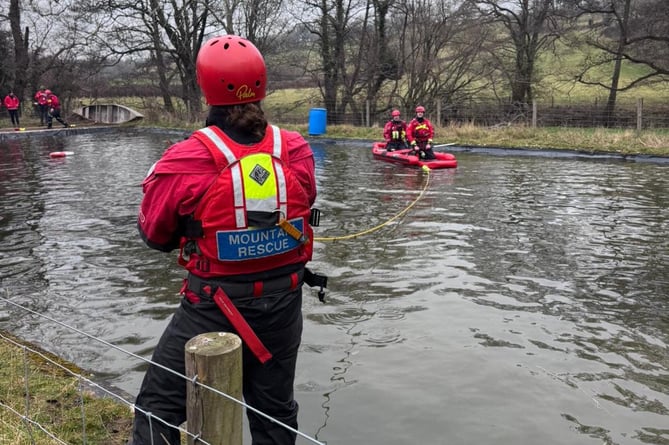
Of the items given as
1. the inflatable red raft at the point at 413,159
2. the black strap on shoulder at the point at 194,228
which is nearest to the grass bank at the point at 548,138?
the inflatable red raft at the point at 413,159

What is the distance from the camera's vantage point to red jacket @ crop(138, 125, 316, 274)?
238 centimetres


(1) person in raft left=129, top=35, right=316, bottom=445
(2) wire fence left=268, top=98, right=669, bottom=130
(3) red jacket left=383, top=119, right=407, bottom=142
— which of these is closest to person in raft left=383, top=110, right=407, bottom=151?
(3) red jacket left=383, top=119, right=407, bottom=142

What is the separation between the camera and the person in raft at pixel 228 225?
94.5 inches

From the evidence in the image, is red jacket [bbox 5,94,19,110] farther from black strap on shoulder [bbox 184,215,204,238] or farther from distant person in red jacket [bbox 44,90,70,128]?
black strap on shoulder [bbox 184,215,204,238]

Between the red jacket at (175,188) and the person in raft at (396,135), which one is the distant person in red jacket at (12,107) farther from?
the red jacket at (175,188)

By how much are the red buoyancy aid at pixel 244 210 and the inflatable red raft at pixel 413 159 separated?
39.3 ft

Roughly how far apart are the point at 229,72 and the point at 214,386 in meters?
1.23

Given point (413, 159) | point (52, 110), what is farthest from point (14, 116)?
point (413, 159)

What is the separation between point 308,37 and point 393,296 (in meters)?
23.8

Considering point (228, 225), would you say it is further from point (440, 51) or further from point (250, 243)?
point (440, 51)

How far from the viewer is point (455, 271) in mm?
6777

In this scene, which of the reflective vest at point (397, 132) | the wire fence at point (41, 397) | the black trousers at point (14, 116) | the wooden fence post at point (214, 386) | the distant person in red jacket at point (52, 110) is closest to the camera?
the wooden fence post at point (214, 386)

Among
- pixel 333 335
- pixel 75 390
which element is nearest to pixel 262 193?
pixel 75 390

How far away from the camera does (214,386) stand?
6.93ft
